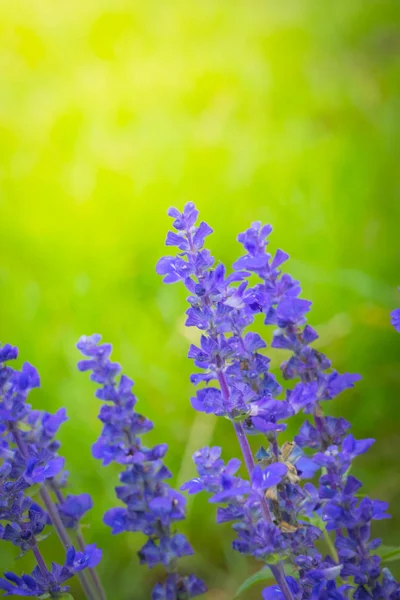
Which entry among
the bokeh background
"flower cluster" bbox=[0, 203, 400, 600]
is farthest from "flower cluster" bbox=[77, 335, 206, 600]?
the bokeh background

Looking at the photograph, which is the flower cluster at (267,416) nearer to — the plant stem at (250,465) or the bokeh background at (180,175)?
the plant stem at (250,465)

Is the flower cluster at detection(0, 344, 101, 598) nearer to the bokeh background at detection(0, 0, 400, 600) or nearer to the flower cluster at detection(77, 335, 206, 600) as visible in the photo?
the flower cluster at detection(77, 335, 206, 600)

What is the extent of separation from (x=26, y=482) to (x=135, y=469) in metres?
0.09

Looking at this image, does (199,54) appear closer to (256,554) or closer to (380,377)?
(380,377)

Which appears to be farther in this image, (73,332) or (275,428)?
(73,332)

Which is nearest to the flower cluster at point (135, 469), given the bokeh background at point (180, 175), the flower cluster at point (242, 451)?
the flower cluster at point (242, 451)

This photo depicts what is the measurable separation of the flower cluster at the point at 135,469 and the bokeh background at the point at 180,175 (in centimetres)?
66

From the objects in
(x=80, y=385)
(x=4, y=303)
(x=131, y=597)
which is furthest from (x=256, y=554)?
(x=4, y=303)

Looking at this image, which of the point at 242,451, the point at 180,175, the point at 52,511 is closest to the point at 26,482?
the point at 52,511

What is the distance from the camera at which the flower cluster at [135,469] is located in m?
0.53

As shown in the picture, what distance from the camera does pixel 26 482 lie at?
1.73 ft

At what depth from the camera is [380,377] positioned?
132 centimetres

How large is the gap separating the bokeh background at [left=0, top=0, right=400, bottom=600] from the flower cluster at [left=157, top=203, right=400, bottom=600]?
0.69m

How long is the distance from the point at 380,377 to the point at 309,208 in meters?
0.38
